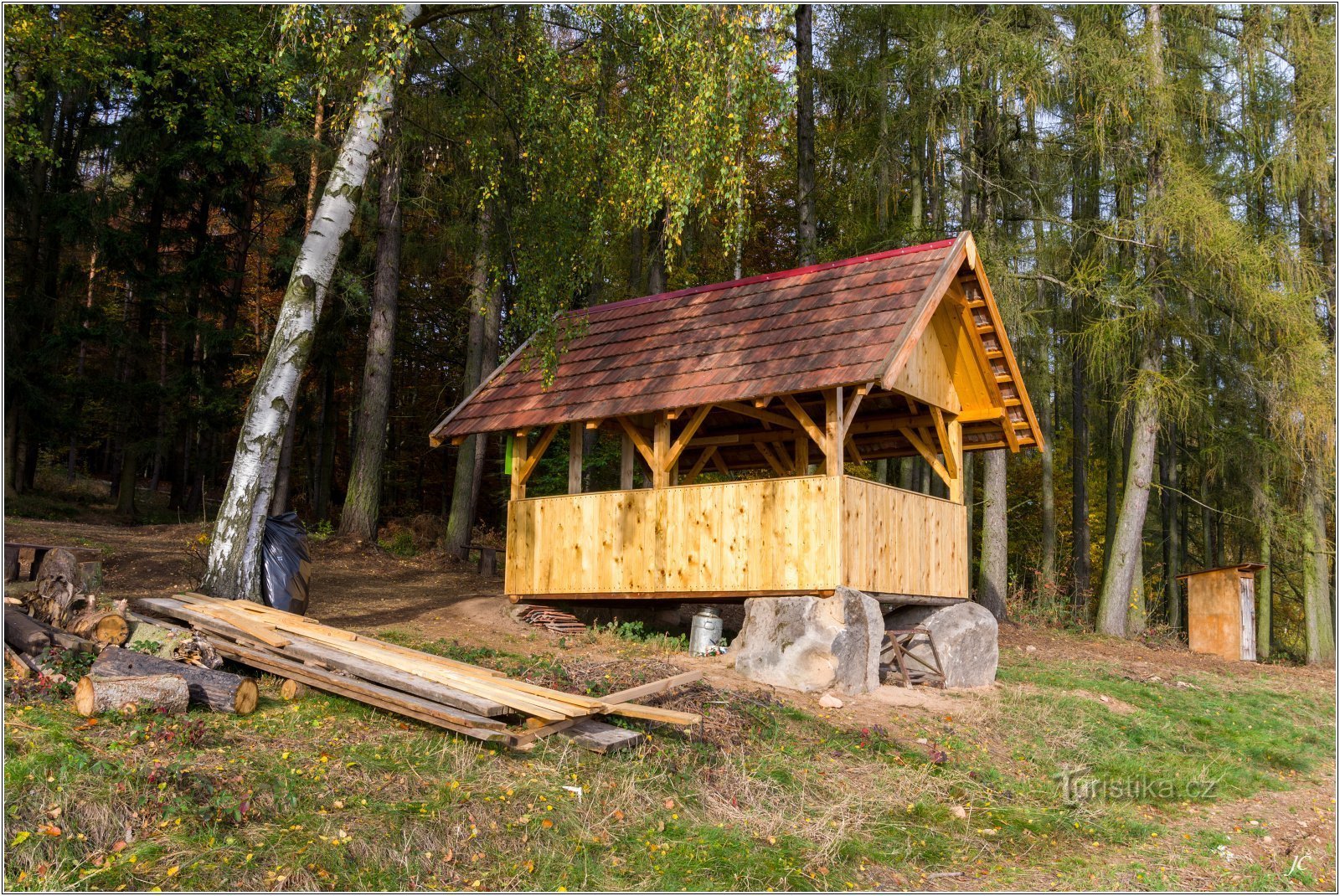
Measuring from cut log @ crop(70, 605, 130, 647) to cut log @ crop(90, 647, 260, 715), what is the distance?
84 centimetres

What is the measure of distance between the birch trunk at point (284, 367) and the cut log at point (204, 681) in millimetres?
2917

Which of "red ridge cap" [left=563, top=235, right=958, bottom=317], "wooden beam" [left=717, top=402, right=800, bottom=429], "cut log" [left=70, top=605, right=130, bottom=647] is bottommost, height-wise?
"cut log" [left=70, top=605, right=130, bottom=647]

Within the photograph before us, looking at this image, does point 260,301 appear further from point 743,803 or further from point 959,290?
point 743,803

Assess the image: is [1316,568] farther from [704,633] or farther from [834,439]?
[704,633]

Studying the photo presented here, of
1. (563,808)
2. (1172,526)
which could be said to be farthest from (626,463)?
(1172,526)

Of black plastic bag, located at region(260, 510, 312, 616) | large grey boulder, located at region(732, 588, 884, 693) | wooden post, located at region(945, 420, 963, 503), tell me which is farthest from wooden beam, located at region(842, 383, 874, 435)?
black plastic bag, located at region(260, 510, 312, 616)

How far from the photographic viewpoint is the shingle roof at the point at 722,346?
12094 mm

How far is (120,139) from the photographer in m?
22.9

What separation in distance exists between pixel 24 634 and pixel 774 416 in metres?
9.36

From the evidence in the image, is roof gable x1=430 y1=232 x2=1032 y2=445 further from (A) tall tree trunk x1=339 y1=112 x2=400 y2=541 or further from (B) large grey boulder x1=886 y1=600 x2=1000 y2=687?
(A) tall tree trunk x1=339 y1=112 x2=400 y2=541

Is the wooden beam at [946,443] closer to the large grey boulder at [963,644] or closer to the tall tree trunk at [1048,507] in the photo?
the large grey boulder at [963,644]

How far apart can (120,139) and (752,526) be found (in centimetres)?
1837

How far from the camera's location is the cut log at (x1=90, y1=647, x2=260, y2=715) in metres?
7.43

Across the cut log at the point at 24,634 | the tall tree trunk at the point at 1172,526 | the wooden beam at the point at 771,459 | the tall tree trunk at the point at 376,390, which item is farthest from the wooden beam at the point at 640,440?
the tall tree trunk at the point at 1172,526
